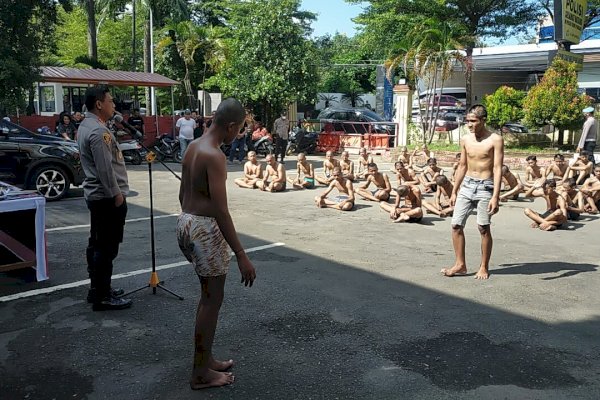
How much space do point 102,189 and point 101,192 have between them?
29 millimetres

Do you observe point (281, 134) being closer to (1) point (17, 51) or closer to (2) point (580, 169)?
(1) point (17, 51)

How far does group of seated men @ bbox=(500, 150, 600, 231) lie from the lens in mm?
9234

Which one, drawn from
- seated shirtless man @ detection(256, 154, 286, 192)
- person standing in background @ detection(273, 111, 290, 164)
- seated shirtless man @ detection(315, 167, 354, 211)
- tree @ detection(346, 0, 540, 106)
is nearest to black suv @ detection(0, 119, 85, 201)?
seated shirtless man @ detection(256, 154, 286, 192)

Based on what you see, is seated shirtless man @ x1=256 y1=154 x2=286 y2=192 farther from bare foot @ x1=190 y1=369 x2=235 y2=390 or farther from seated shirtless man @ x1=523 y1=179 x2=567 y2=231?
bare foot @ x1=190 y1=369 x2=235 y2=390

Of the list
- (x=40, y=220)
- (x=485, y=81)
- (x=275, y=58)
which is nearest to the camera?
(x=40, y=220)

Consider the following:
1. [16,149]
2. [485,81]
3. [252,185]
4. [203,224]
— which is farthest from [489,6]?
[203,224]

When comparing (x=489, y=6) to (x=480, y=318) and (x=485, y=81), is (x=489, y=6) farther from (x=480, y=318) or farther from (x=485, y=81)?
(x=480, y=318)

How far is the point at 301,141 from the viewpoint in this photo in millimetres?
22109

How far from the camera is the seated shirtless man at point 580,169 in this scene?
475 inches

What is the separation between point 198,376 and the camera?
3637 millimetres

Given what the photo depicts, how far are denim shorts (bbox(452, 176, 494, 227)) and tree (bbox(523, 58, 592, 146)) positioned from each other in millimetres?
11479

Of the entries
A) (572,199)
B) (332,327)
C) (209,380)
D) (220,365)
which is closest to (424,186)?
(572,199)

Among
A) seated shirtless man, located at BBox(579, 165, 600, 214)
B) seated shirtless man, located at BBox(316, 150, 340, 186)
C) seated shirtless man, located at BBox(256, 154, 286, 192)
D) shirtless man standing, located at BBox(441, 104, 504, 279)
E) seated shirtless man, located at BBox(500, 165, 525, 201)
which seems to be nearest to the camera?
shirtless man standing, located at BBox(441, 104, 504, 279)

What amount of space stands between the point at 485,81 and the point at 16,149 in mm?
23924
